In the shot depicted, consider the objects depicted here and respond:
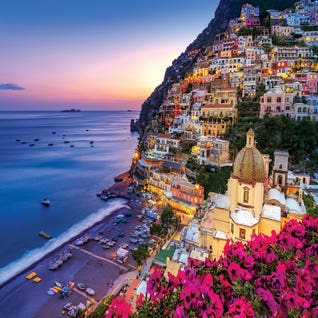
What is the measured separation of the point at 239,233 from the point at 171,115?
5540 cm

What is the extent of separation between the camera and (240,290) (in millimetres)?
7180

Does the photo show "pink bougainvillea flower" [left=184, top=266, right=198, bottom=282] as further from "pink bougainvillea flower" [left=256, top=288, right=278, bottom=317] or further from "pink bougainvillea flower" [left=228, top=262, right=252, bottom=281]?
"pink bougainvillea flower" [left=256, top=288, right=278, bottom=317]

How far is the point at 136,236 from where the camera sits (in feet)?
104

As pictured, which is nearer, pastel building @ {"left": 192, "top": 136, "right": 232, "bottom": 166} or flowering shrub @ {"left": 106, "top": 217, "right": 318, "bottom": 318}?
flowering shrub @ {"left": 106, "top": 217, "right": 318, "bottom": 318}

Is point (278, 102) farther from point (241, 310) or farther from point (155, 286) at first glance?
point (241, 310)

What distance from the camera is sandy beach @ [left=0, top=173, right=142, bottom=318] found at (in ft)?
70.8

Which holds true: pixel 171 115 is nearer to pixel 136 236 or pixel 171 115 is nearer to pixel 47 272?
pixel 136 236

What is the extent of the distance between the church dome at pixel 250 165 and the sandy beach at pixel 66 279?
52.5ft

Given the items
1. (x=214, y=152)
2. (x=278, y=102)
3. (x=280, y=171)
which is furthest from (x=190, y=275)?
(x=278, y=102)

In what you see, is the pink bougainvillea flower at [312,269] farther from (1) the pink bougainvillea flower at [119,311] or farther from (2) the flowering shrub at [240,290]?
(1) the pink bougainvillea flower at [119,311]

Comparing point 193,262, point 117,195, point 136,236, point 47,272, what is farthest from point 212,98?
point 193,262

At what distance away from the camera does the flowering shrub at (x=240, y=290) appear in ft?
20.5

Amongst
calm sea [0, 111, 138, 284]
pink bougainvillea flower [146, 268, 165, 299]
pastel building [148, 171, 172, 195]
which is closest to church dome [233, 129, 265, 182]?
pink bougainvillea flower [146, 268, 165, 299]

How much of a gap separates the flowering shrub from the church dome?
8417 mm
